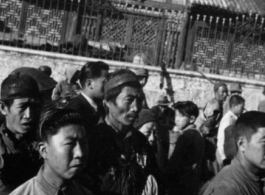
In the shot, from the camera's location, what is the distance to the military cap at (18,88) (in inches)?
138

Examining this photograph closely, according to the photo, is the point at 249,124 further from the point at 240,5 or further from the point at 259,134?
the point at 240,5

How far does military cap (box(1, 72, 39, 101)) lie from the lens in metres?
3.51

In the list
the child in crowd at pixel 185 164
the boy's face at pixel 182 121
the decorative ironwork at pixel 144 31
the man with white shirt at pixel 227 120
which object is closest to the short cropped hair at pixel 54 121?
the child in crowd at pixel 185 164

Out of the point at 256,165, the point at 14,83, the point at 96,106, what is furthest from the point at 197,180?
the point at 14,83

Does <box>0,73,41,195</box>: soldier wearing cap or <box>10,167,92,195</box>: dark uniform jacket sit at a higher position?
<box>0,73,41,195</box>: soldier wearing cap

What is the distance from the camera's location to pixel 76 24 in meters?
12.8

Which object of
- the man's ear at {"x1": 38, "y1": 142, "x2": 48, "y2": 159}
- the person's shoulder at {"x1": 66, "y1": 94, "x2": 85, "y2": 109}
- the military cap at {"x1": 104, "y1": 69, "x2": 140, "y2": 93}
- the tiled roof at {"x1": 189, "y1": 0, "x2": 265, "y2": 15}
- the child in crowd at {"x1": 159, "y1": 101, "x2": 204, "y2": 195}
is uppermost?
the tiled roof at {"x1": 189, "y1": 0, "x2": 265, "y2": 15}

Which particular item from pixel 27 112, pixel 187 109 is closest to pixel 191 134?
pixel 187 109

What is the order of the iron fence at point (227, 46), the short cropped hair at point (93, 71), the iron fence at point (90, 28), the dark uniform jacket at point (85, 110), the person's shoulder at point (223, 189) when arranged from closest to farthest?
the person's shoulder at point (223, 189), the dark uniform jacket at point (85, 110), the short cropped hair at point (93, 71), the iron fence at point (90, 28), the iron fence at point (227, 46)

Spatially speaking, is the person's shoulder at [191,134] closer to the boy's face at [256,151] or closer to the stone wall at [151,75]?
the boy's face at [256,151]

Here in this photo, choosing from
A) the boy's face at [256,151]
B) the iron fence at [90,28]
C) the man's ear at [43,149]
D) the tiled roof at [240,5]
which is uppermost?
the tiled roof at [240,5]

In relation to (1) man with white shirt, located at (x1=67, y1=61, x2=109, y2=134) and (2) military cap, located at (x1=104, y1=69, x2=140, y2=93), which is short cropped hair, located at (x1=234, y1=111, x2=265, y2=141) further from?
(1) man with white shirt, located at (x1=67, y1=61, x2=109, y2=134)

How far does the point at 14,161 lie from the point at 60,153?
62 centimetres

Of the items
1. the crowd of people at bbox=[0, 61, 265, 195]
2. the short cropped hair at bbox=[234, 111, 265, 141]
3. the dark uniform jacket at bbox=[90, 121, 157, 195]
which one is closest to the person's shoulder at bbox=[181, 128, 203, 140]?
the crowd of people at bbox=[0, 61, 265, 195]
